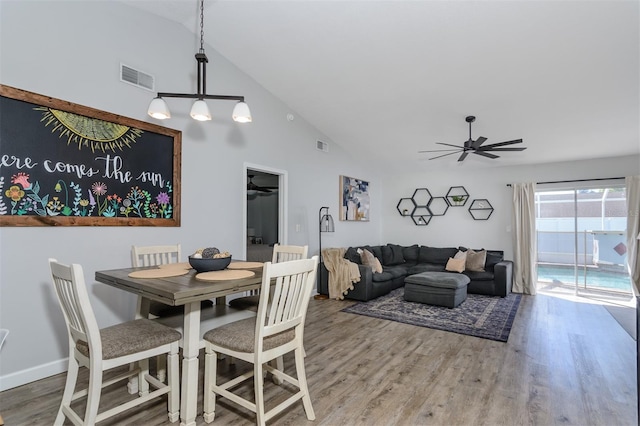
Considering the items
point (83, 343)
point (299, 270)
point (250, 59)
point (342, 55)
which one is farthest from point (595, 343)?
point (250, 59)

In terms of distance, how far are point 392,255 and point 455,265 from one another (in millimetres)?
1316

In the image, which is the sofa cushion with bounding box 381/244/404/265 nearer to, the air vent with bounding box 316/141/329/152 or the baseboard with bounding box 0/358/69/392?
the air vent with bounding box 316/141/329/152

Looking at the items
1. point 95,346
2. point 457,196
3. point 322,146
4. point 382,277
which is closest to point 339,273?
point 382,277

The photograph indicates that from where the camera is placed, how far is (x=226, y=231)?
404cm

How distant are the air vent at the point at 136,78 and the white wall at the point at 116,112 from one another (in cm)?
5

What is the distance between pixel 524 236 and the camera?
19.9 feet

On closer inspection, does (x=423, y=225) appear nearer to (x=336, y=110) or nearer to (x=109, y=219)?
(x=336, y=110)

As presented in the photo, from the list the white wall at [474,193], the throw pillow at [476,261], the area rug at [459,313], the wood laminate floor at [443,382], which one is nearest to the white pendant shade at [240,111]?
the wood laminate floor at [443,382]

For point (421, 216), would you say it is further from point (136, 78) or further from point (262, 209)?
point (136, 78)

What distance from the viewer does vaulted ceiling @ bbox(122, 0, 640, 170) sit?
2912 millimetres

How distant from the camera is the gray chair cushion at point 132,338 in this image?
70.9 inches

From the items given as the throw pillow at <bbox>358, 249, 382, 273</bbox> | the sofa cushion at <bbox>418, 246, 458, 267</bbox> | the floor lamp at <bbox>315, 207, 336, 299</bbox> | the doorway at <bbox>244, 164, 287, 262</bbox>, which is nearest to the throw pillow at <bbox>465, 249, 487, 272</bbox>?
the sofa cushion at <bbox>418, 246, 458, 267</bbox>

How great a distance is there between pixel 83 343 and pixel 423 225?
6609mm

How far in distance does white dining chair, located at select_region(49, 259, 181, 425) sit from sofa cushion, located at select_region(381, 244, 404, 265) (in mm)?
5251
